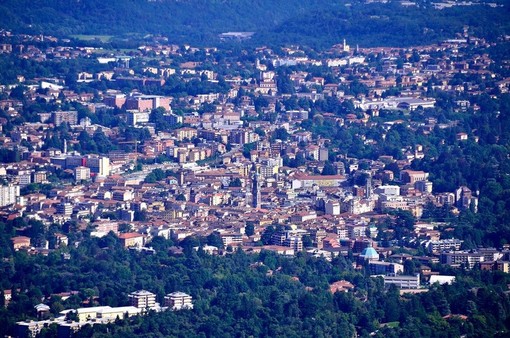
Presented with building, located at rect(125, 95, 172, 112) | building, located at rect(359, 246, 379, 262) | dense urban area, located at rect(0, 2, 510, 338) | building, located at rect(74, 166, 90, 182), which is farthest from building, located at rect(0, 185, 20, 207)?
building, located at rect(125, 95, 172, 112)

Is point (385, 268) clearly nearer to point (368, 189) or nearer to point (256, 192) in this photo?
point (256, 192)

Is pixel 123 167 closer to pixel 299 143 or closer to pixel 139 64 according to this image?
pixel 299 143

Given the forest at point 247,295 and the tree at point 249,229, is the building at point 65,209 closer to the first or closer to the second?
the tree at point 249,229

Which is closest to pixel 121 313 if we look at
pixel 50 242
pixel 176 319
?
pixel 176 319

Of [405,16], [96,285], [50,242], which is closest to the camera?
[96,285]

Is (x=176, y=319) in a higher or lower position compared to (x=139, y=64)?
lower

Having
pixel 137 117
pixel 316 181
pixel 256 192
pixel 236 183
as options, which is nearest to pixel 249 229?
pixel 256 192
